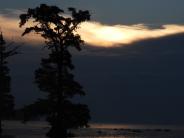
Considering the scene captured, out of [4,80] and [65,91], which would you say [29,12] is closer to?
[65,91]

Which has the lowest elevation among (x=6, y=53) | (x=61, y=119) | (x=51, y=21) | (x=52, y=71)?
(x=61, y=119)

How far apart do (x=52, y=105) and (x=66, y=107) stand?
1.17m

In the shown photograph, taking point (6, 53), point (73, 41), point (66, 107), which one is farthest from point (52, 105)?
point (6, 53)

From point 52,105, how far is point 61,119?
1363mm

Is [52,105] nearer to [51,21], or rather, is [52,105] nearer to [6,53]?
[51,21]

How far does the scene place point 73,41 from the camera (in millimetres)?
52812

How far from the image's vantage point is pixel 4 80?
8869 centimetres

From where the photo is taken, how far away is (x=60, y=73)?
53.0 meters

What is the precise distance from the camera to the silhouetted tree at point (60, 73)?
52156 millimetres

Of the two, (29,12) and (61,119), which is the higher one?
(29,12)

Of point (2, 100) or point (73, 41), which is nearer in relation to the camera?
point (73, 41)

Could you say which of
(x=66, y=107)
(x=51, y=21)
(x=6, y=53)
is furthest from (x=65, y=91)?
(x=6, y=53)

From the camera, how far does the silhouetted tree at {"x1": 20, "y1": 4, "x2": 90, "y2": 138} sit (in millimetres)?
52156

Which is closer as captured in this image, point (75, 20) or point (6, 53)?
point (75, 20)
